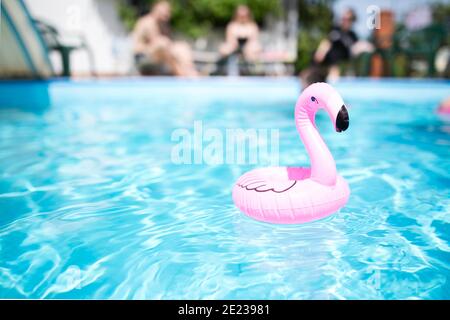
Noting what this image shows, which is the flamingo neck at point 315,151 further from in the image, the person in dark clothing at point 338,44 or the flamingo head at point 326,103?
the person in dark clothing at point 338,44

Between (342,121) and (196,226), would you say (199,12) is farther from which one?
(342,121)

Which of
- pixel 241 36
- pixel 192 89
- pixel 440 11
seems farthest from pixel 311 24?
pixel 192 89

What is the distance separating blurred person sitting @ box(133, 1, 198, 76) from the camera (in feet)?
31.9

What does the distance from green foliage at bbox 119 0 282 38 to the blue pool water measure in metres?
7.93

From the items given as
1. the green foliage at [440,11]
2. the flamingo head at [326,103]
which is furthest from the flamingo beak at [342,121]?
the green foliage at [440,11]

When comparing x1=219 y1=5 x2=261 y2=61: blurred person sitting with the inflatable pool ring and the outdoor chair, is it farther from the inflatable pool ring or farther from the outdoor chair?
the inflatable pool ring

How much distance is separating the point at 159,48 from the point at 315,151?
8.29 metres

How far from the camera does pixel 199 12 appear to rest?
12.1m

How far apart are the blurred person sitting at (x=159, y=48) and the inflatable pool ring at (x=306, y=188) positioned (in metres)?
8.11

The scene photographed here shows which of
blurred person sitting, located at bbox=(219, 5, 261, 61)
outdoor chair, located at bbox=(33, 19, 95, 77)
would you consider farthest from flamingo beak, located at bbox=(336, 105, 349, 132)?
blurred person sitting, located at bbox=(219, 5, 261, 61)

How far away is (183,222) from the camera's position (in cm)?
218

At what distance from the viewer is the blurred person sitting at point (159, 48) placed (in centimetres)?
971

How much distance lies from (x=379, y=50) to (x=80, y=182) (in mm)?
9156

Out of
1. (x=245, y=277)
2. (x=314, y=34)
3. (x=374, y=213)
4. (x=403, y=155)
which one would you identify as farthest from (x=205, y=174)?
(x=314, y=34)
